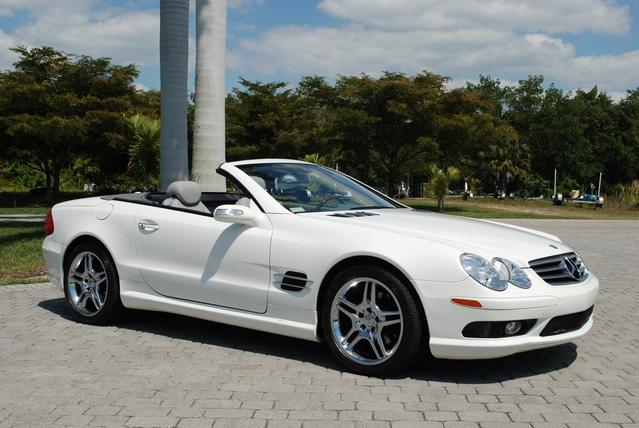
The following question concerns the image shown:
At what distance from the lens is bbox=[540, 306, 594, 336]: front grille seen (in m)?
4.50

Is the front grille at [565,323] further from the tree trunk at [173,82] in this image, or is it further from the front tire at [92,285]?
the tree trunk at [173,82]

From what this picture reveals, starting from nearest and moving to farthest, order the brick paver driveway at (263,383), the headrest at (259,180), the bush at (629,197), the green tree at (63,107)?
the brick paver driveway at (263,383), the headrest at (259,180), the green tree at (63,107), the bush at (629,197)

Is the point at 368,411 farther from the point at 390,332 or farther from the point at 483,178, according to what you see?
the point at 483,178

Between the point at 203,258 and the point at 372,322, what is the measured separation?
4.94 feet

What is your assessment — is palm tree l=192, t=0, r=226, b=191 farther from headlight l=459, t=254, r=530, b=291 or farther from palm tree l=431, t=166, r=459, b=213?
palm tree l=431, t=166, r=459, b=213

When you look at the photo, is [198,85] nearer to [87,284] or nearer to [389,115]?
[87,284]

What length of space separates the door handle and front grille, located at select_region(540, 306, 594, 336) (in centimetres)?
314

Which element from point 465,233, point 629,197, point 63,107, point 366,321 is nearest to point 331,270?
point 366,321

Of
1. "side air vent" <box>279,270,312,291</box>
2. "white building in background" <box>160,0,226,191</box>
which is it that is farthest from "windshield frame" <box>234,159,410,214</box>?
"white building in background" <box>160,0,226,191</box>

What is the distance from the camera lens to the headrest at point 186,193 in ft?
19.4

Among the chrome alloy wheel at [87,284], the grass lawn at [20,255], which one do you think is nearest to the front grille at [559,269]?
the chrome alloy wheel at [87,284]

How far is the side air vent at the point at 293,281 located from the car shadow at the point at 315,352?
0.60m

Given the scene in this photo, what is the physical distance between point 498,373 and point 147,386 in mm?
2394

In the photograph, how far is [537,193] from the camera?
74.3 m
